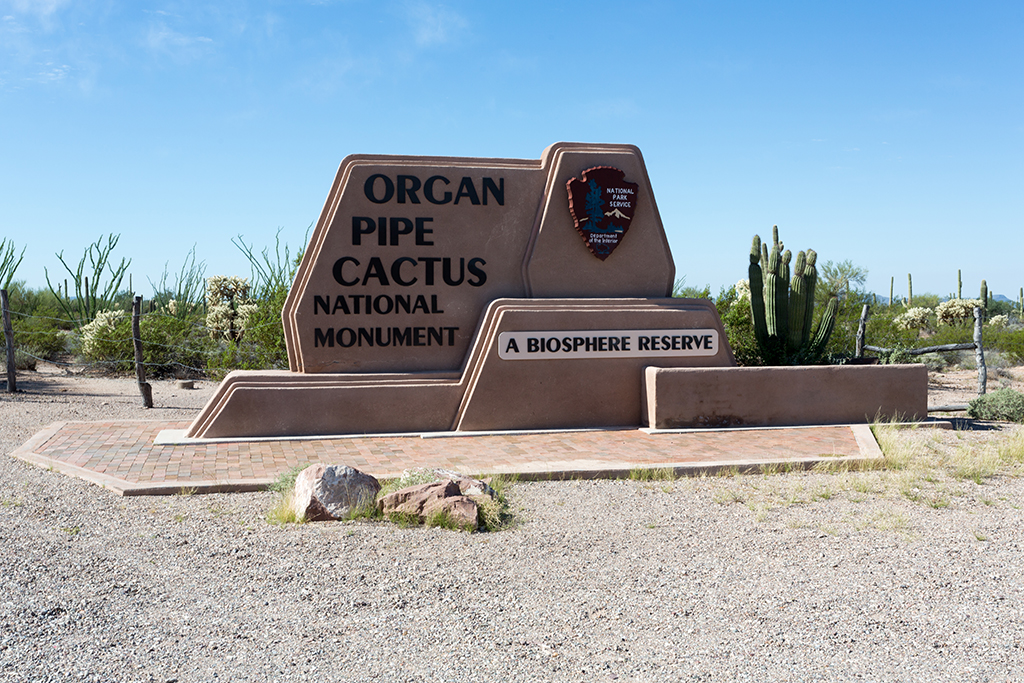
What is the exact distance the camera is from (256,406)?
353 inches

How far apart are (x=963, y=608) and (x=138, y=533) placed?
5.10 m

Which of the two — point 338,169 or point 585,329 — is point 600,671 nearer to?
point 585,329

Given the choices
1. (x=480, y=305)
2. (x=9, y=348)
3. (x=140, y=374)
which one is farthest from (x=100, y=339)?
(x=480, y=305)

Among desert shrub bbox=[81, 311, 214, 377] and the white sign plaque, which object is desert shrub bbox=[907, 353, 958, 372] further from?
desert shrub bbox=[81, 311, 214, 377]

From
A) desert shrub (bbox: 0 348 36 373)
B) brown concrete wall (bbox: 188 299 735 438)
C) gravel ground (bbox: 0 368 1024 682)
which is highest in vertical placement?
desert shrub (bbox: 0 348 36 373)

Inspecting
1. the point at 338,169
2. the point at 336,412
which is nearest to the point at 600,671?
the point at 336,412

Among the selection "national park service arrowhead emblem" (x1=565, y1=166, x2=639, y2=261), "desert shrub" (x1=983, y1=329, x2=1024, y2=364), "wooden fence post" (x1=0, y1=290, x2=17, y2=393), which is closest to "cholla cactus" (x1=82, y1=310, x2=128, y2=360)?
"wooden fence post" (x1=0, y1=290, x2=17, y2=393)

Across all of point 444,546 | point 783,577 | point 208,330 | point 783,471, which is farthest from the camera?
point 208,330

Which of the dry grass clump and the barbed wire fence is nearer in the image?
the dry grass clump

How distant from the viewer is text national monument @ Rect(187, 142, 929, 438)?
30.7 ft

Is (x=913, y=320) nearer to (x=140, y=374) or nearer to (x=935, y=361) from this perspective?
(x=935, y=361)

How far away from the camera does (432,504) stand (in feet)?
18.2

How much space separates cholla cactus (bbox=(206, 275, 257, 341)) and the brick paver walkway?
8721 mm

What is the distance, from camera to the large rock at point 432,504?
5.44 metres
